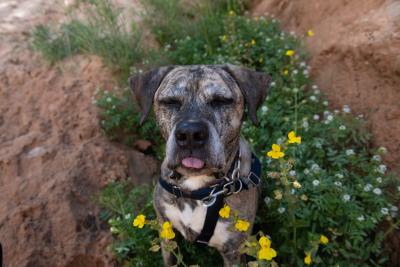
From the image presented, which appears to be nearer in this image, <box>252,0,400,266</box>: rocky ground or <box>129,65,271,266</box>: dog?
<box>129,65,271,266</box>: dog

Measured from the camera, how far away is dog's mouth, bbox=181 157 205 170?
2.16 metres

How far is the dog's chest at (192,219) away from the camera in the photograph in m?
2.45

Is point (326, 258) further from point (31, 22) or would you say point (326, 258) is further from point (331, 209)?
point (31, 22)

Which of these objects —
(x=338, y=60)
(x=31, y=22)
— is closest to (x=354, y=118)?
(x=338, y=60)

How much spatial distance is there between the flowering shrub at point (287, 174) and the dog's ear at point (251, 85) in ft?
1.11

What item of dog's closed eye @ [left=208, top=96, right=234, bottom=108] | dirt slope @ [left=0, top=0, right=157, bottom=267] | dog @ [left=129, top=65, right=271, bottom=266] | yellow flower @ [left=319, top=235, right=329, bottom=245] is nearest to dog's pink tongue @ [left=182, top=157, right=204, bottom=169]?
dog @ [left=129, top=65, right=271, bottom=266]

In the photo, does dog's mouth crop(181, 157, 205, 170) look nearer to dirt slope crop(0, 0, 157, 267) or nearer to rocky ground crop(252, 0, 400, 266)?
dirt slope crop(0, 0, 157, 267)

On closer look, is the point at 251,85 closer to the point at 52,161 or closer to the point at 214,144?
the point at 214,144

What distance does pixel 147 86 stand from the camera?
8.72ft

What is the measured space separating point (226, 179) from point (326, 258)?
97 centimetres

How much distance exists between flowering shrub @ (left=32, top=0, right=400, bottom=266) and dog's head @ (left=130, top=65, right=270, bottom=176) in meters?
0.34

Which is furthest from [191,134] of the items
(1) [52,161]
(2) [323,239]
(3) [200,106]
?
(1) [52,161]

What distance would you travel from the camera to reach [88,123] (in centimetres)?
400

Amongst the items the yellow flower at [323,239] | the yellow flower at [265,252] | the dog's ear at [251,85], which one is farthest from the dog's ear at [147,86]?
the yellow flower at [323,239]
